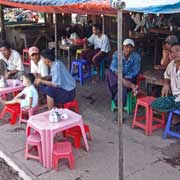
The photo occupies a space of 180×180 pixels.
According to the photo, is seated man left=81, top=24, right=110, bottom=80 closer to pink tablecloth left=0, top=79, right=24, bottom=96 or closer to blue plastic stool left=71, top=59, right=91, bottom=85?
blue plastic stool left=71, top=59, right=91, bottom=85

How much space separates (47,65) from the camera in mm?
5391

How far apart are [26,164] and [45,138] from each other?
46cm

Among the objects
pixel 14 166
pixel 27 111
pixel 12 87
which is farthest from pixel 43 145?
pixel 12 87

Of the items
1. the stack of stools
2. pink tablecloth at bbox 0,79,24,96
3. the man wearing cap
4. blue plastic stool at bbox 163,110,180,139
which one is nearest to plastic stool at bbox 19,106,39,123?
pink tablecloth at bbox 0,79,24,96

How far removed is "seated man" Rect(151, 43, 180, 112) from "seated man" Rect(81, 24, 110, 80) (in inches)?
107

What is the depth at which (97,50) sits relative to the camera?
757 centimetres

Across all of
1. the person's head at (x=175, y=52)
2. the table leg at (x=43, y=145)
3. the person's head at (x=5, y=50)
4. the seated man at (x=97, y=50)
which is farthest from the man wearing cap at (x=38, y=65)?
the person's head at (x=175, y=52)

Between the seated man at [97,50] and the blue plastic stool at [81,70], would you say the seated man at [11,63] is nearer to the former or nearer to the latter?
the blue plastic stool at [81,70]

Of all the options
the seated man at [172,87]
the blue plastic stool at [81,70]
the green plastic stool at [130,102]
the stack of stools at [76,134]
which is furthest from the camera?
the blue plastic stool at [81,70]

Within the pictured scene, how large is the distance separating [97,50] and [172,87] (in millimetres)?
3190

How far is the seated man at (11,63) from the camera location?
631 centimetres

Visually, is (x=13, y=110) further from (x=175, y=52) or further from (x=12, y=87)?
(x=175, y=52)

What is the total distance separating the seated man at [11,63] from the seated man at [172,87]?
2876 mm

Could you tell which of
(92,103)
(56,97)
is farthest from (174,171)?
(92,103)
